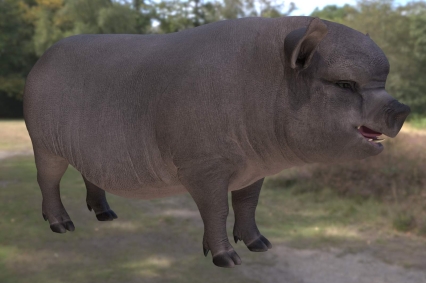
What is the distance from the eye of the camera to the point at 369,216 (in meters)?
9.38

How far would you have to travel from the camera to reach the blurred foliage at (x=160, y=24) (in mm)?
12461

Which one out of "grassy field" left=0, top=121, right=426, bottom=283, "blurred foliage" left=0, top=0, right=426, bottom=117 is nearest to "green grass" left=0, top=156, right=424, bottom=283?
"grassy field" left=0, top=121, right=426, bottom=283

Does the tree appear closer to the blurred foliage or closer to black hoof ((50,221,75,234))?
the blurred foliage

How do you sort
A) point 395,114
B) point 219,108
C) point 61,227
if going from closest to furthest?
point 395,114 → point 219,108 → point 61,227

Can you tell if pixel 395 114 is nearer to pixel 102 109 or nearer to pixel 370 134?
pixel 370 134

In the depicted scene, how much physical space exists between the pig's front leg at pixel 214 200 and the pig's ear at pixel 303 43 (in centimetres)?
51

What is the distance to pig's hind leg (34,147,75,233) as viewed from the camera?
2662 mm

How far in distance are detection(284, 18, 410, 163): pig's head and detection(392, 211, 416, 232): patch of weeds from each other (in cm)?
792

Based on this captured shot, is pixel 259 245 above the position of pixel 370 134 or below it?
below

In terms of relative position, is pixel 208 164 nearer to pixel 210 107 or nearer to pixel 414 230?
pixel 210 107

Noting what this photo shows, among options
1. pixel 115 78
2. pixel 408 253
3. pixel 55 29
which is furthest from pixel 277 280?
pixel 55 29

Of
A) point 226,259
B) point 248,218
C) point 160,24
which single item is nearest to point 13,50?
point 160,24

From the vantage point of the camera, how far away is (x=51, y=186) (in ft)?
8.87

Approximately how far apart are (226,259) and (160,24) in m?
20.6
